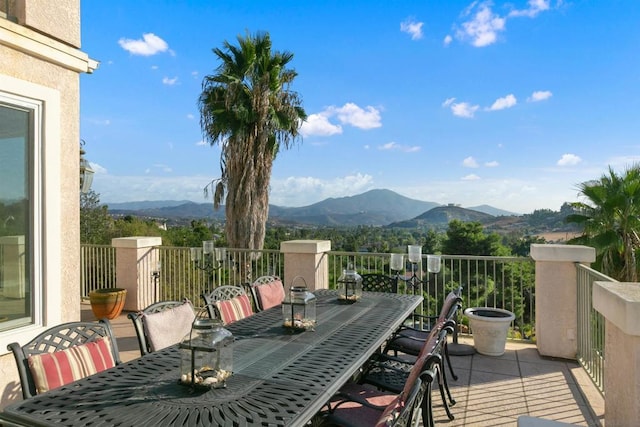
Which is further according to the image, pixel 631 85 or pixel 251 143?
pixel 631 85

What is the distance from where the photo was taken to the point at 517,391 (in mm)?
3578

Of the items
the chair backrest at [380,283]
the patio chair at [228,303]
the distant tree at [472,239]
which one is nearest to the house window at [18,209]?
the patio chair at [228,303]

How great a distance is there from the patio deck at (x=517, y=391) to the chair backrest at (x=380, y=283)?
1051 millimetres

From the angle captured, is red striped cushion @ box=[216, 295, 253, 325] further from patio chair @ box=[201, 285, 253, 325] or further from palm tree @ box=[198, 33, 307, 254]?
palm tree @ box=[198, 33, 307, 254]

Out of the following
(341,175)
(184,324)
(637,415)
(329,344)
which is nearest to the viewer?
(637,415)

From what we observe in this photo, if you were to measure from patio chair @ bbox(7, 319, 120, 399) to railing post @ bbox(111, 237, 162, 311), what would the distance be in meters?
4.66

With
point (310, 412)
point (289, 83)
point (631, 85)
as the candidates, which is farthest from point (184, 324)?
point (631, 85)

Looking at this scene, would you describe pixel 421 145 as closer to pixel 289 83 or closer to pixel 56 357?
pixel 289 83

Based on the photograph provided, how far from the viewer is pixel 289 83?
11406mm

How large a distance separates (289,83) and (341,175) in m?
16.9

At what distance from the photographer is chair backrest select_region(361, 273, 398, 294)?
176 inches

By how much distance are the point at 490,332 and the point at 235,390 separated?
3600 millimetres

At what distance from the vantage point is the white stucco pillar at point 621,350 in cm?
211

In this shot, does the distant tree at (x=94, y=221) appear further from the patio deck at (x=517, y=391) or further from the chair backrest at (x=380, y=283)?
the chair backrest at (x=380, y=283)
